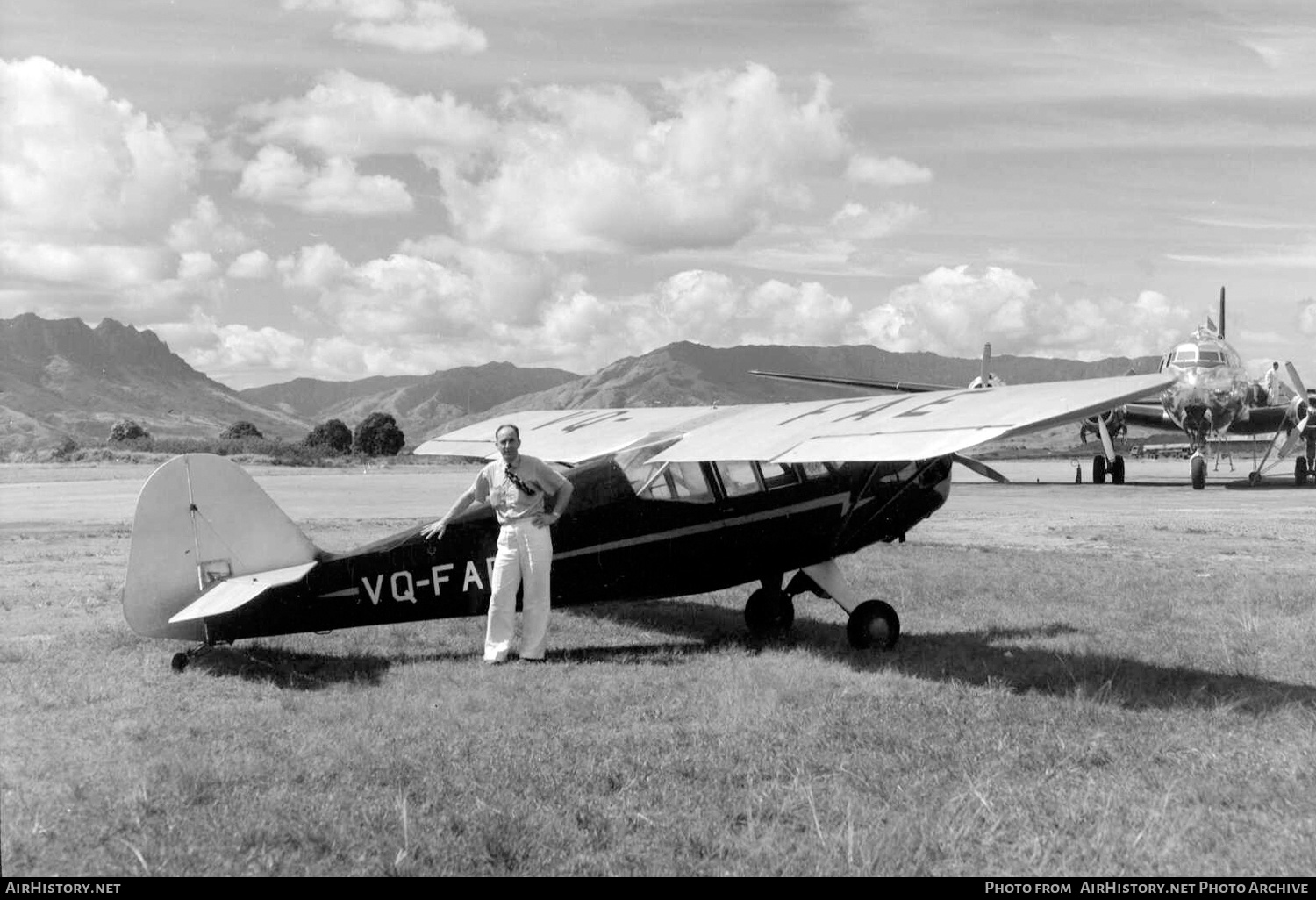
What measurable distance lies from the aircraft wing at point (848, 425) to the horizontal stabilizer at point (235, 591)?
305 cm

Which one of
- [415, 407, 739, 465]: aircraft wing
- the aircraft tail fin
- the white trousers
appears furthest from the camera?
[415, 407, 739, 465]: aircraft wing

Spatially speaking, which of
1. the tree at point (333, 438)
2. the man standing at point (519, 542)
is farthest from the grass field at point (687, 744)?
the tree at point (333, 438)

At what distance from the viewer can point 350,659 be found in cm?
868

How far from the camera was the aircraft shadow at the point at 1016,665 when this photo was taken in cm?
756

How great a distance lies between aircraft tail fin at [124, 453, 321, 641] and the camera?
8008mm

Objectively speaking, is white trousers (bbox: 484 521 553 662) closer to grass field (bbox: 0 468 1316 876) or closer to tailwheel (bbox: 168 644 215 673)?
grass field (bbox: 0 468 1316 876)

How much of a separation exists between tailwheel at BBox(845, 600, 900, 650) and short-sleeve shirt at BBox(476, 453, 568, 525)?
2880mm

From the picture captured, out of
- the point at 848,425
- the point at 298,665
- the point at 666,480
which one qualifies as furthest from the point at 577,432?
the point at 298,665

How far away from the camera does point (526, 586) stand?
877cm

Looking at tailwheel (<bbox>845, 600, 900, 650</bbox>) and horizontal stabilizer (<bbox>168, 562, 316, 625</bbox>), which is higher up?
horizontal stabilizer (<bbox>168, 562, 316, 625</bbox>)

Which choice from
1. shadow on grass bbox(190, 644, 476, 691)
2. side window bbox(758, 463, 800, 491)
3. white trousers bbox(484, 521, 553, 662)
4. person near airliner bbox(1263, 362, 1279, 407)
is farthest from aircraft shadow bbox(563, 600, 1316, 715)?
person near airliner bbox(1263, 362, 1279, 407)

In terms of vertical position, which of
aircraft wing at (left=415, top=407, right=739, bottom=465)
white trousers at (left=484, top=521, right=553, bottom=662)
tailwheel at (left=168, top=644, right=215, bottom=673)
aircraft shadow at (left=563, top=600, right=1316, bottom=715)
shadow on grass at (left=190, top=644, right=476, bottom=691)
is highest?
aircraft wing at (left=415, top=407, right=739, bottom=465)
